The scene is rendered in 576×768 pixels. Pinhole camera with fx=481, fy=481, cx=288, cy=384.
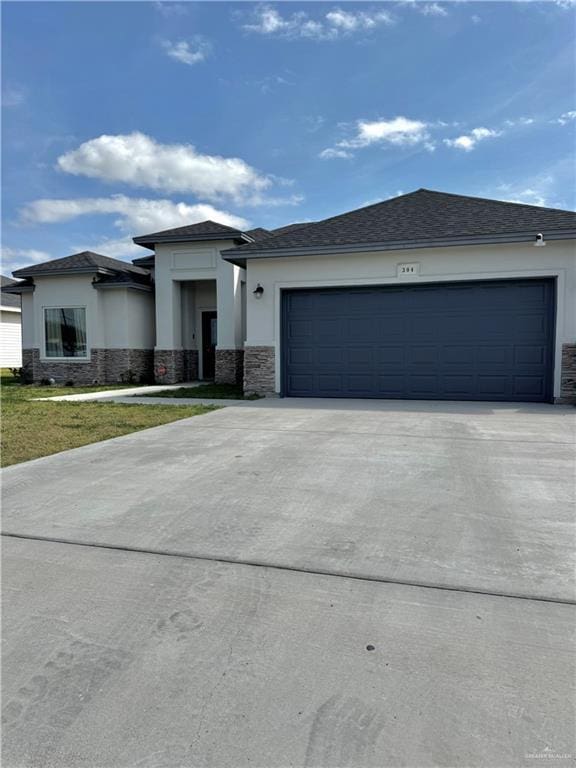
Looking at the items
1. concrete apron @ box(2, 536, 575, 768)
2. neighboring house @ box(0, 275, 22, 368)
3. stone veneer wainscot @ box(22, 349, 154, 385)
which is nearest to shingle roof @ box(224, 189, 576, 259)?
stone veneer wainscot @ box(22, 349, 154, 385)

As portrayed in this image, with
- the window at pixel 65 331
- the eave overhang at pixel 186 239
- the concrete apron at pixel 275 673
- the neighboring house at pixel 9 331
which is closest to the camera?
the concrete apron at pixel 275 673

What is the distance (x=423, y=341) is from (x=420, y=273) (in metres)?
1.51

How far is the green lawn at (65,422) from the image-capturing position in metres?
6.49

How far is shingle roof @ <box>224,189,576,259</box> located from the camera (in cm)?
1005

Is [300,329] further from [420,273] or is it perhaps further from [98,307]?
[98,307]

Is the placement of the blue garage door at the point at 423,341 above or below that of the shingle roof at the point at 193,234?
below

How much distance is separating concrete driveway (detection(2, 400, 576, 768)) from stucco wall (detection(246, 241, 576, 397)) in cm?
629

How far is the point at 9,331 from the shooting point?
26.1 meters

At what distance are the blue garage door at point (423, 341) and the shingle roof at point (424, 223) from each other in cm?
111

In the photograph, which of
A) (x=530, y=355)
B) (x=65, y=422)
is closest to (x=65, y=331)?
(x=65, y=422)

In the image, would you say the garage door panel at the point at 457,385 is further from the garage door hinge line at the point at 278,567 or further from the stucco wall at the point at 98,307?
the stucco wall at the point at 98,307

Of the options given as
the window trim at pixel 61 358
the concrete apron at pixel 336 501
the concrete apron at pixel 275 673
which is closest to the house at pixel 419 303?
the concrete apron at pixel 336 501

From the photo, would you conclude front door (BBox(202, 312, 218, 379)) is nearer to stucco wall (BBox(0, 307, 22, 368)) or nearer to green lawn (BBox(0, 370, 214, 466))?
green lawn (BBox(0, 370, 214, 466))

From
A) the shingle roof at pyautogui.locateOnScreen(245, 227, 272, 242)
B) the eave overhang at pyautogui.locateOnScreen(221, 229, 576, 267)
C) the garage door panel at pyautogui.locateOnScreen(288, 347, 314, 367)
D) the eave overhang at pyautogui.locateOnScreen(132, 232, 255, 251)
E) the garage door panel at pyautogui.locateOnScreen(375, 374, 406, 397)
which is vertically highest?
the shingle roof at pyautogui.locateOnScreen(245, 227, 272, 242)
